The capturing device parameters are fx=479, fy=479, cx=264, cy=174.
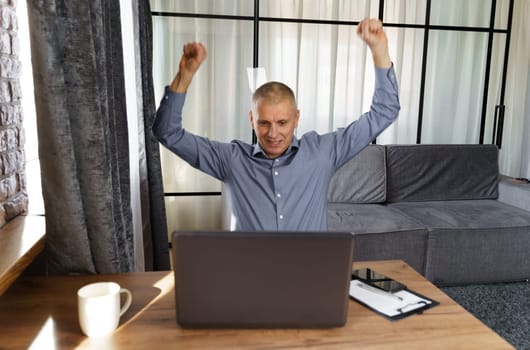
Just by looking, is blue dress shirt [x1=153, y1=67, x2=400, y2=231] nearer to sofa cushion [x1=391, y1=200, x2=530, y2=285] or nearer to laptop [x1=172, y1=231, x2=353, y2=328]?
laptop [x1=172, y1=231, x2=353, y2=328]

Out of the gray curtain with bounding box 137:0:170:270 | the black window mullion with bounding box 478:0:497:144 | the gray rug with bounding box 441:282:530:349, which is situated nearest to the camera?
the gray rug with bounding box 441:282:530:349

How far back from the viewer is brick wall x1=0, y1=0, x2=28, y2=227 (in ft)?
4.40

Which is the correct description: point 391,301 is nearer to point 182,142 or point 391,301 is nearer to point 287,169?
point 287,169

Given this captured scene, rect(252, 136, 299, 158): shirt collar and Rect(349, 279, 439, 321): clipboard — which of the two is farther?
Rect(252, 136, 299, 158): shirt collar

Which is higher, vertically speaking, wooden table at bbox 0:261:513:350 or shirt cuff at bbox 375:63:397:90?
shirt cuff at bbox 375:63:397:90

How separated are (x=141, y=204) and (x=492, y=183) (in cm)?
266

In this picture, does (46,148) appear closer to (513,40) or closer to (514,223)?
(514,223)

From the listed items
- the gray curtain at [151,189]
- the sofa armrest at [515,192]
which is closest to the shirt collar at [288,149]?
the gray curtain at [151,189]

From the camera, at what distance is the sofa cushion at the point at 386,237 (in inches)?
112

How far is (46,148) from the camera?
3.93 ft

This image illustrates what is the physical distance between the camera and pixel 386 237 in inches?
113

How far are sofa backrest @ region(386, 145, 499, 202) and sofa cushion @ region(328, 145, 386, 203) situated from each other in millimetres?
109

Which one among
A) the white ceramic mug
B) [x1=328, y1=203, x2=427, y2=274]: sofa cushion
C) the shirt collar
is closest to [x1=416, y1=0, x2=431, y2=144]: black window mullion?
[x1=328, y1=203, x2=427, y2=274]: sofa cushion

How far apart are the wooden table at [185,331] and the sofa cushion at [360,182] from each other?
91.1 inches
